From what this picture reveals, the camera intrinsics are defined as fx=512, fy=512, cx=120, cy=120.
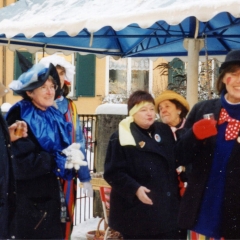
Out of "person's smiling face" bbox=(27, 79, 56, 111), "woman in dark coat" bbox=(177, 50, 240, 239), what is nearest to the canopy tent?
"person's smiling face" bbox=(27, 79, 56, 111)

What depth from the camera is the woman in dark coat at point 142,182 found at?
12.1 ft

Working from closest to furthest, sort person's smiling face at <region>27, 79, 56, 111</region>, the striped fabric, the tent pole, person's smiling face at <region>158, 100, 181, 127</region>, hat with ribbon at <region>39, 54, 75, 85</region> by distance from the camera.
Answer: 1. the striped fabric
2. person's smiling face at <region>27, 79, 56, 111</region>
3. hat with ribbon at <region>39, 54, 75, 85</region>
4. person's smiling face at <region>158, 100, 181, 127</region>
5. the tent pole

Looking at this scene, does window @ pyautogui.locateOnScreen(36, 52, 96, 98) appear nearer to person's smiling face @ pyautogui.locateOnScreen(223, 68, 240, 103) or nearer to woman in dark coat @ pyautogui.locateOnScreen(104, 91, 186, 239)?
woman in dark coat @ pyautogui.locateOnScreen(104, 91, 186, 239)

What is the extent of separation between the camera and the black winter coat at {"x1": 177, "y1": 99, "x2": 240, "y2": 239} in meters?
2.89

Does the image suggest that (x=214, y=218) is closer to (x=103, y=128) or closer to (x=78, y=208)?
(x=103, y=128)

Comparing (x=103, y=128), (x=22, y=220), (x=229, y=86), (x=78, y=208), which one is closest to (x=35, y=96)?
(x=22, y=220)

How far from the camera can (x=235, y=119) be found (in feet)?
9.74

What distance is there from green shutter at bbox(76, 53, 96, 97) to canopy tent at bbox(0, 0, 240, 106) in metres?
8.18

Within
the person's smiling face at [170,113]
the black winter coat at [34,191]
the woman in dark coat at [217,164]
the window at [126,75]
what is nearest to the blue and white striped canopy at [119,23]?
the person's smiling face at [170,113]

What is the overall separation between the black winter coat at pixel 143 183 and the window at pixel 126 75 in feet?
41.3

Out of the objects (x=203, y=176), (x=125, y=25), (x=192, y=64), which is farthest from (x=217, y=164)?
(x=192, y=64)

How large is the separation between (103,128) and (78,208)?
150 cm

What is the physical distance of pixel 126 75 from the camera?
16.6 metres

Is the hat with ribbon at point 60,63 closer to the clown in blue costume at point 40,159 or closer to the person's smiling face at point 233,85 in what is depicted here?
the clown in blue costume at point 40,159
